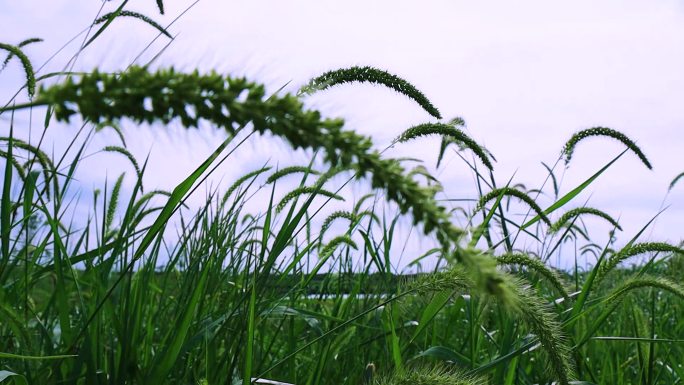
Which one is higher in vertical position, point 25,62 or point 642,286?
point 25,62

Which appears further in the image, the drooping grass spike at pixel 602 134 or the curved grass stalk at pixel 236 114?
the drooping grass spike at pixel 602 134

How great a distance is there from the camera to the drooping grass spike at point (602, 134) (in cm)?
386

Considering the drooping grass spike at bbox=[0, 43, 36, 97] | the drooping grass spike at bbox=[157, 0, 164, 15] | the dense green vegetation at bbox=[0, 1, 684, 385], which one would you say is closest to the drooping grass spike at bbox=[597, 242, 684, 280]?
the dense green vegetation at bbox=[0, 1, 684, 385]

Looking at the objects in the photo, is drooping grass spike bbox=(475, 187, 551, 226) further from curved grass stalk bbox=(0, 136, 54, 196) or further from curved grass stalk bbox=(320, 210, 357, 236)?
curved grass stalk bbox=(0, 136, 54, 196)

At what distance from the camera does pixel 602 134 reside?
394cm

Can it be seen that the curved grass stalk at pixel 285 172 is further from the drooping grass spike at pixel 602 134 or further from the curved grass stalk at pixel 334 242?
the drooping grass spike at pixel 602 134

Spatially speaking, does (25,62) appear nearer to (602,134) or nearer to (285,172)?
(285,172)

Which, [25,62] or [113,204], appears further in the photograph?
[113,204]

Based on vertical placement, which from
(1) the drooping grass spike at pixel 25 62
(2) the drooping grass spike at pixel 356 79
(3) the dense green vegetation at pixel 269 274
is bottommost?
(3) the dense green vegetation at pixel 269 274

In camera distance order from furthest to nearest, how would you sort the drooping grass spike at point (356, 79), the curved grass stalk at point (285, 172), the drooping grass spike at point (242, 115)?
the curved grass stalk at point (285, 172)
the drooping grass spike at point (356, 79)
the drooping grass spike at point (242, 115)

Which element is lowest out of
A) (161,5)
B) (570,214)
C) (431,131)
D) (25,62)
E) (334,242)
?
(334,242)

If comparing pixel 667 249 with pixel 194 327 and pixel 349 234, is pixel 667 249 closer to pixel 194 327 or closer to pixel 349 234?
pixel 349 234

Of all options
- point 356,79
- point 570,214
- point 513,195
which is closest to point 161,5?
point 356,79

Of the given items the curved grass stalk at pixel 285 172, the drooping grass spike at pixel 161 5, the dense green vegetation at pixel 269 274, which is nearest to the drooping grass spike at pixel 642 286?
the dense green vegetation at pixel 269 274
